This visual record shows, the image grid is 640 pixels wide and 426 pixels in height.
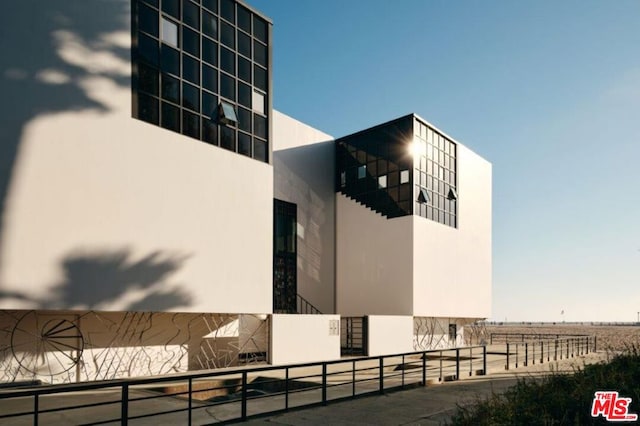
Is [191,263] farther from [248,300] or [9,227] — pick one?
[9,227]

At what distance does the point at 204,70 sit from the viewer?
61.4 ft

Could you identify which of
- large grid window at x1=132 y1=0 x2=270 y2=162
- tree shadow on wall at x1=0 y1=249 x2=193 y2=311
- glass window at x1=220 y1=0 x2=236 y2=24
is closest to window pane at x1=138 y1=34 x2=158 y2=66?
large grid window at x1=132 y1=0 x2=270 y2=162

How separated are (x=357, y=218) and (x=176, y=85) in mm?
15817

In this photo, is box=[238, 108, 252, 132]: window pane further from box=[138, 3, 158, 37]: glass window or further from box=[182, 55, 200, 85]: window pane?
box=[138, 3, 158, 37]: glass window

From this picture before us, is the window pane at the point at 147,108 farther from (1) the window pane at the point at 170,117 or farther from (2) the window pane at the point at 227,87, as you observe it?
(2) the window pane at the point at 227,87

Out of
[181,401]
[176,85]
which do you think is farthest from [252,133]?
[181,401]

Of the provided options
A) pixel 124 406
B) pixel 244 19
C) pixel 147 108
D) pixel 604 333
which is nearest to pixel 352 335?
pixel 147 108

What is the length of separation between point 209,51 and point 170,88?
2.53 metres

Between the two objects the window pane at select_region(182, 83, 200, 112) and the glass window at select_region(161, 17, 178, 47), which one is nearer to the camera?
the glass window at select_region(161, 17, 178, 47)

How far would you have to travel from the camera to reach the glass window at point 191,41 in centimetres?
1806

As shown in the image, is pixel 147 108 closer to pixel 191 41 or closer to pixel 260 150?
pixel 191 41

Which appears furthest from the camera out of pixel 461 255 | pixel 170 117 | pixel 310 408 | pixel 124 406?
pixel 461 255

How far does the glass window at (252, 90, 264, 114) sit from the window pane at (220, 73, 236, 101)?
111 centimetres

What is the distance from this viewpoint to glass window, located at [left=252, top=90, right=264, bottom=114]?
20.8 m
